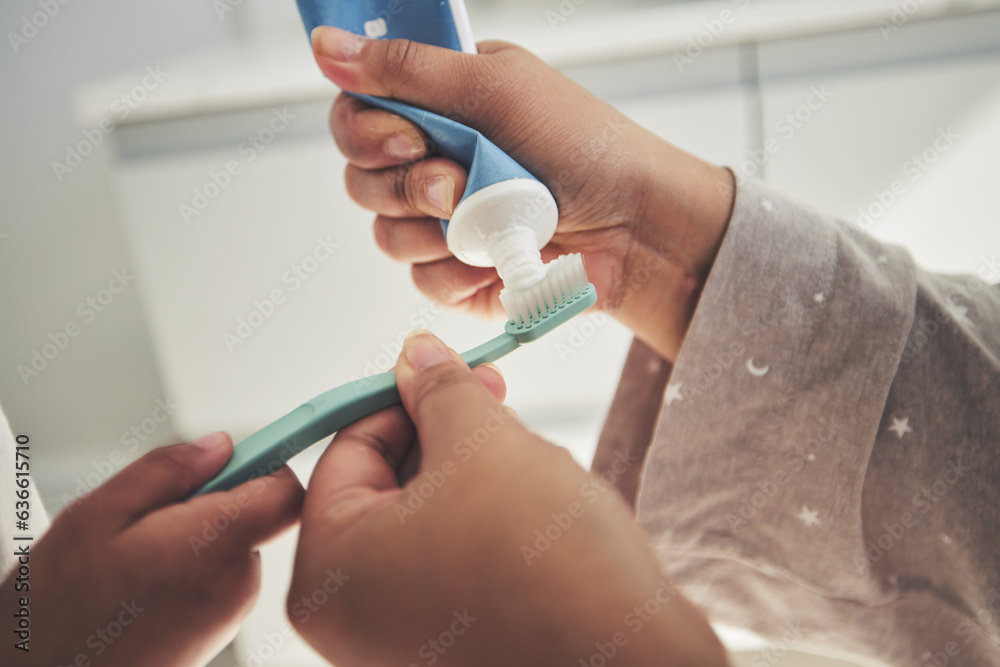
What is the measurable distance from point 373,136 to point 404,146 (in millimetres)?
34

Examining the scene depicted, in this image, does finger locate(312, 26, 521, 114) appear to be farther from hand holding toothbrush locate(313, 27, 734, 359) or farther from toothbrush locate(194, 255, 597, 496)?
toothbrush locate(194, 255, 597, 496)

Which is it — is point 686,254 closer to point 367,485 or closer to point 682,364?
point 682,364

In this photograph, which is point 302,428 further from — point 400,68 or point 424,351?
point 400,68

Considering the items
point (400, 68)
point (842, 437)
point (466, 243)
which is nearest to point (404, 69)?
point (400, 68)

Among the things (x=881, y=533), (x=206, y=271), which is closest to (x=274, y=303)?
(x=206, y=271)

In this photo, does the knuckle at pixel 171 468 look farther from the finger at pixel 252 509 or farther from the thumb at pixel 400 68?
the thumb at pixel 400 68

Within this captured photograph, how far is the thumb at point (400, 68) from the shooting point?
0.34 meters

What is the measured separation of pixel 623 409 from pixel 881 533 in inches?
7.6

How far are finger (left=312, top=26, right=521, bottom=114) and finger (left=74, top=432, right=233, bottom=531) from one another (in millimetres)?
235

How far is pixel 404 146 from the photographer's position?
0.37 meters

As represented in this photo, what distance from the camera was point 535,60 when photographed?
1.29 ft

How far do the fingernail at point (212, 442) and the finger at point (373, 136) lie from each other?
22cm

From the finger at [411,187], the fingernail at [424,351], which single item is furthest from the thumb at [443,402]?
the finger at [411,187]

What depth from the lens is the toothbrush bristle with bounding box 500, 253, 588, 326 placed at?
1.00ft
